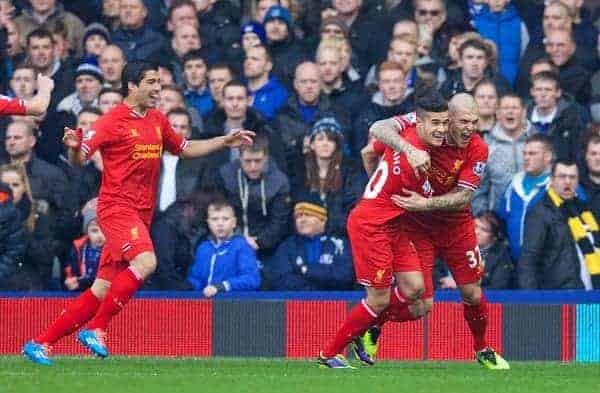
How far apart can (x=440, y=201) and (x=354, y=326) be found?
1.21 metres

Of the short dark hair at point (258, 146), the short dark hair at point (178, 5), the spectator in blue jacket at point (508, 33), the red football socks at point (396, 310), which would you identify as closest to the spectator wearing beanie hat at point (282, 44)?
the short dark hair at point (178, 5)

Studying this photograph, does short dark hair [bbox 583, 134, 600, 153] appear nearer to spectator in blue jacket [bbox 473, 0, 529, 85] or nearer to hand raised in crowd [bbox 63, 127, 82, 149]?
spectator in blue jacket [bbox 473, 0, 529, 85]

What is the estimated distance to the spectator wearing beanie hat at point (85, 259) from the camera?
15.7 meters

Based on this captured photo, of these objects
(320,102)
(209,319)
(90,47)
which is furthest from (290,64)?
(209,319)

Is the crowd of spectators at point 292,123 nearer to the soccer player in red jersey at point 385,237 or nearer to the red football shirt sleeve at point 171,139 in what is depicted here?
the red football shirt sleeve at point 171,139

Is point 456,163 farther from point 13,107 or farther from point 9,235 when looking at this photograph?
point 9,235

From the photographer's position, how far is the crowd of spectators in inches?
607

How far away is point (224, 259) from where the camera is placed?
1535 cm

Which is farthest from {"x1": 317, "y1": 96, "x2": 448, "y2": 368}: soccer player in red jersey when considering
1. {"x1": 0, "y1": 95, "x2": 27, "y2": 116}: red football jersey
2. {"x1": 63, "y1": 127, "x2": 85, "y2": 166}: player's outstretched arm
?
{"x1": 0, "y1": 95, "x2": 27, "y2": 116}: red football jersey

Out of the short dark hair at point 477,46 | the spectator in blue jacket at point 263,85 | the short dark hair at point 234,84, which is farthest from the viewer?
the spectator in blue jacket at point 263,85

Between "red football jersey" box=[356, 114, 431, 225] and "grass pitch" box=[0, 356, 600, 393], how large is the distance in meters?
1.16

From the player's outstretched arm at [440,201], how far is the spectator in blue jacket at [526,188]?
3.32 meters

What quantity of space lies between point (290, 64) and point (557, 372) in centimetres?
626

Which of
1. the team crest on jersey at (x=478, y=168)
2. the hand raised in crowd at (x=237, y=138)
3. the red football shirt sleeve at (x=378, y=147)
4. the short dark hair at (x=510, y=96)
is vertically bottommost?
the team crest on jersey at (x=478, y=168)
